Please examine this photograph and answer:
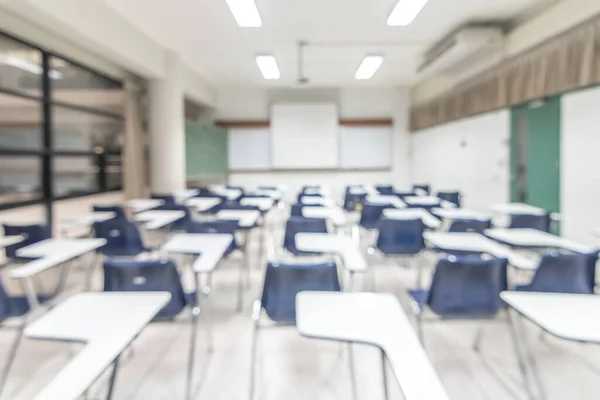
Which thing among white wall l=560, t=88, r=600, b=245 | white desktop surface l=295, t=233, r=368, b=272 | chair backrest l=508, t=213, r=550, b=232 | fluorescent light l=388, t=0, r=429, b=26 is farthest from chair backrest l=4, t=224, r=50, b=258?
white wall l=560, t=88, r=600, b=245

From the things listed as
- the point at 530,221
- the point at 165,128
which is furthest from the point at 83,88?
the point at 530,221

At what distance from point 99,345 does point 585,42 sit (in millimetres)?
5895

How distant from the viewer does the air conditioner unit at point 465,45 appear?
22.7ft

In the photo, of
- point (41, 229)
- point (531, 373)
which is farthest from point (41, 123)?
point (531, 373)

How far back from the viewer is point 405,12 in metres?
6.23

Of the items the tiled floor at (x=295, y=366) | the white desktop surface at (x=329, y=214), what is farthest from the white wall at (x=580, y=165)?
the white desktop surface at (x=329, y=214)

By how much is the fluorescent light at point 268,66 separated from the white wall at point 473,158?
4.04m

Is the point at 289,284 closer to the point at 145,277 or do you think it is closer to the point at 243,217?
the point at 145,277

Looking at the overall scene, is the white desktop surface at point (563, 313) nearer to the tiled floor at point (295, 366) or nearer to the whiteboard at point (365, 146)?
the tiled floor at point (295, 366)

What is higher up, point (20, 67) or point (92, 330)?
point (20, 67)

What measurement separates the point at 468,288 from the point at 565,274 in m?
0.67

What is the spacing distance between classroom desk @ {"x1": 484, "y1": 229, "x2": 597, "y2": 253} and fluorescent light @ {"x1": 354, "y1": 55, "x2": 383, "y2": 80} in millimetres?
5832

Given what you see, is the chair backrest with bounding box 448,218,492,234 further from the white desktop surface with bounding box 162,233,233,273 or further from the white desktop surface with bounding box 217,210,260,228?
the white desktop surface with bounding box 162,233,233,273

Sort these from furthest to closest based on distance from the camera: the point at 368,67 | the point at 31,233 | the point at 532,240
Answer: the point at 368,67 < the point at 31,233 < the point at 532,240
